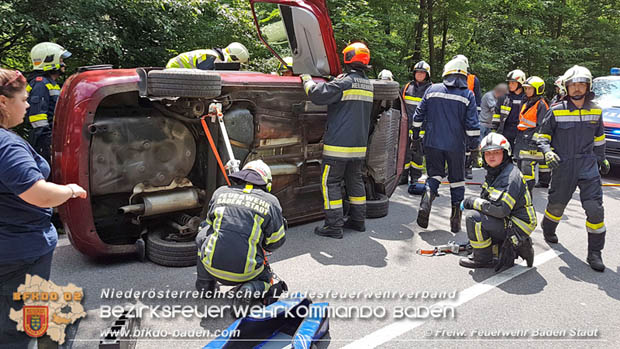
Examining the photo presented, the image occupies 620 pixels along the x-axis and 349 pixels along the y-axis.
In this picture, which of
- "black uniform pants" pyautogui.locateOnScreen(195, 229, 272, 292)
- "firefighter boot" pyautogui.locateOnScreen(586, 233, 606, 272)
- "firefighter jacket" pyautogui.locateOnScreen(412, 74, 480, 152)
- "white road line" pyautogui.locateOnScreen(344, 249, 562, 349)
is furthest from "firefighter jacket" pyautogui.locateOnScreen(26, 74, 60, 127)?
"firefighter boot" pyautogui.locateOnScreen(586, 233, 606, 272)

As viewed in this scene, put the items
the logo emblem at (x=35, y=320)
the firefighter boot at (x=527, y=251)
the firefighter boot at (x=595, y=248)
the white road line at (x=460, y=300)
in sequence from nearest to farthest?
the logo emblem at (x=35, y=320), the white road line at (x=460, y=300), the firefighter boot at (x=527, y=251), the firefighter boot at (x=595, y=248)

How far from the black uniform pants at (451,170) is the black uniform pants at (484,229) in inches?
51.8

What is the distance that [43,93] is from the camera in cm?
506

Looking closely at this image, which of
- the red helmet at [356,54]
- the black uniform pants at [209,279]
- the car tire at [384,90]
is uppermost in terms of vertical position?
the red helmet at [356,54]

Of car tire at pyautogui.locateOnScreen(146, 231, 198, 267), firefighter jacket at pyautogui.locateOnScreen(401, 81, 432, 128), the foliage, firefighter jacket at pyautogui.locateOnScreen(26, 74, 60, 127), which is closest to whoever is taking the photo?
car tire at pyautogui.locateOnScreen(146, 231, 198, 267)

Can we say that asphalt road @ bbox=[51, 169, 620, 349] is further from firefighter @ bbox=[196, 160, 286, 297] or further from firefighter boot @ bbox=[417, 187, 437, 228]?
firefighter @ bbox=[196, 160, 286, 297]

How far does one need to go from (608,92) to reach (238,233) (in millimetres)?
10796

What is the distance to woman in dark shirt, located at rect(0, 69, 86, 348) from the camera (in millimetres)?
2160

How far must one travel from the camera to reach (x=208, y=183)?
4.54m

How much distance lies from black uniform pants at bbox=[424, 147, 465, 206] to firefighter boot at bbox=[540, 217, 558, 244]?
3.16ft

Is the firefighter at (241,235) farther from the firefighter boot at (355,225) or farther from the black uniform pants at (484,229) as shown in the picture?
the firefighter boot at (355,225)

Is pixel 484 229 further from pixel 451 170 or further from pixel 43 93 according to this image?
pixel 43 93

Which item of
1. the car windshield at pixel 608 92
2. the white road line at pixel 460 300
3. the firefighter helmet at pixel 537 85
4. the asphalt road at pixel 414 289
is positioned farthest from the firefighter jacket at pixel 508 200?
the car windshield at pixel 608 92

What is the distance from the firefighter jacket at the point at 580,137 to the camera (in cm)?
484
